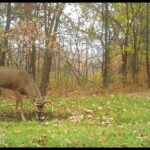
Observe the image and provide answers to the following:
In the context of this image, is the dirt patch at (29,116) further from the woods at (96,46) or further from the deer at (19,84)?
the woods at (96,46)

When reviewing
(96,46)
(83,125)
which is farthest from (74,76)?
(83,125)

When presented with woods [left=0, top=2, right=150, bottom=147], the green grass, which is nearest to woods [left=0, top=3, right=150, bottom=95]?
woods [left=0, top=2, right=150, bottom=147]

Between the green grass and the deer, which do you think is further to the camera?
the deer

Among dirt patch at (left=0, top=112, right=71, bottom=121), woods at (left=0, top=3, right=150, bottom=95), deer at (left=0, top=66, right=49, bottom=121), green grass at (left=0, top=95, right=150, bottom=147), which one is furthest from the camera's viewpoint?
woods at (left=0, top=3, right=150, bottom=95)

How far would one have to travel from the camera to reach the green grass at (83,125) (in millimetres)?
11367

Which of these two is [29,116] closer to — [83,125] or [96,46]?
[83,125]

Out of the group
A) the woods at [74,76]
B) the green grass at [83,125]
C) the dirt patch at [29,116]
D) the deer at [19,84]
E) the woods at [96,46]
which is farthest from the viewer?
the woods at [96,46]

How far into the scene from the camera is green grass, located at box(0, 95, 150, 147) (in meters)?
11.4

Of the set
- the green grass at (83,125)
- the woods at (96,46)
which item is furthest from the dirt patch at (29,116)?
the woods at (96,46)

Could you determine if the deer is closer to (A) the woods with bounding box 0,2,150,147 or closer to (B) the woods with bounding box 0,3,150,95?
(A) the woods with bounding box 0,2,150,147

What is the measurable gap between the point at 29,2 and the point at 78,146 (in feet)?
50.0

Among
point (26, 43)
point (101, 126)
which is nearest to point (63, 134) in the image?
point (101, 126)

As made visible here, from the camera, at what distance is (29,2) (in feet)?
82.0

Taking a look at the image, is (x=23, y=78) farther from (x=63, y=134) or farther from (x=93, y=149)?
(x=93, y=149)
